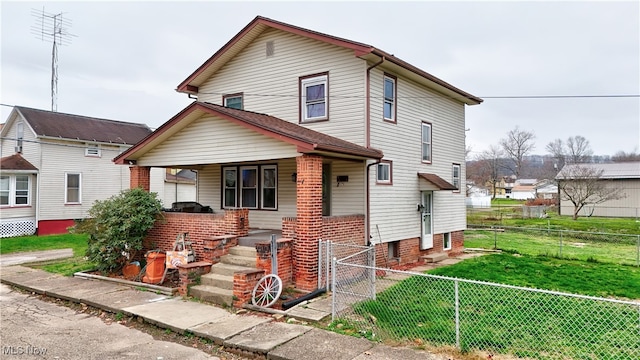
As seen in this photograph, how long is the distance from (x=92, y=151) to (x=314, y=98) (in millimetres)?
16530

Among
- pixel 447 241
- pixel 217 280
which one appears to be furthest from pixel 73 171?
pixel 447 241

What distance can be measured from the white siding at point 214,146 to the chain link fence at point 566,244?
38.3 ft

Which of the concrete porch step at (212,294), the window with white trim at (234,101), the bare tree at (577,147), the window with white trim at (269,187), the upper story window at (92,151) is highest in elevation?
the bare tree at (577,147)

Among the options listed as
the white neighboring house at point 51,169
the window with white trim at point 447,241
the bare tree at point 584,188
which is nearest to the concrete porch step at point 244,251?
the window with white trim at point 447,241

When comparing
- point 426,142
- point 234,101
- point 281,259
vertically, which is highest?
point 234,101

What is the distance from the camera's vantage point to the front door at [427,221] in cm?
1299

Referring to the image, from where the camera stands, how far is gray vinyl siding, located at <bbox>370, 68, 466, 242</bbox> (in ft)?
35.3

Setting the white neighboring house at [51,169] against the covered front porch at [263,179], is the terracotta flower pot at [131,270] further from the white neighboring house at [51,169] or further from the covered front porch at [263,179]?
the white neighboring house at [51,169]

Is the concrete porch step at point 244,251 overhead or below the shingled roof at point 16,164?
below

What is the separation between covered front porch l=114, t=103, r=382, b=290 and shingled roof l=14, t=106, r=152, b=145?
1214cm

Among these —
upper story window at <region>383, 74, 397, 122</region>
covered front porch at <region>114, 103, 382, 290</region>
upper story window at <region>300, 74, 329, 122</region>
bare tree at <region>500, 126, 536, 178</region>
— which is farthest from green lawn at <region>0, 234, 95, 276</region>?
bare tree at <region>500, 126, 536, 178</region>

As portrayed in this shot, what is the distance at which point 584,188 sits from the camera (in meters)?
30.5

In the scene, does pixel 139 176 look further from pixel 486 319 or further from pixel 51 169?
pixel 51 169

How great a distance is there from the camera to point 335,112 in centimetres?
1080
